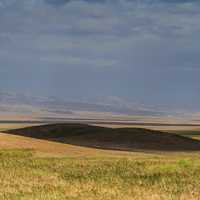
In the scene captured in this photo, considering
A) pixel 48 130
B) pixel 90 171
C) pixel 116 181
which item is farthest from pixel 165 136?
pixel 116 181

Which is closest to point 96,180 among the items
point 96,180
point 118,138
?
point 96,180

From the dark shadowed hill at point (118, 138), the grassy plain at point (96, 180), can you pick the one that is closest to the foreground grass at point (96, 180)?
the grassy plain at point (96, 180)

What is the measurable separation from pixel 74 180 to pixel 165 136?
4935cm

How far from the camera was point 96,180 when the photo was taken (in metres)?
25.1

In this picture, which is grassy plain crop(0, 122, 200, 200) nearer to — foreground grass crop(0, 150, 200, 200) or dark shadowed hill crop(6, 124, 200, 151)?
foreground grass crop(0, 150, 200, 200)

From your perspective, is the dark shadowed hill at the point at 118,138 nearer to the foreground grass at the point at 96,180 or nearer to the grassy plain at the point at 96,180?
the grassy plain at the point at 96,180

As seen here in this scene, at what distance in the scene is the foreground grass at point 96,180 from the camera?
2003cm

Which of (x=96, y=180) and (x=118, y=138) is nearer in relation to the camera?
(x=96, y=180)

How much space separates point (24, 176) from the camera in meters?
26.1

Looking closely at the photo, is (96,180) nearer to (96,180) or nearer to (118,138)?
(96,180)

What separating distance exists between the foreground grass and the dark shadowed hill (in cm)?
2778

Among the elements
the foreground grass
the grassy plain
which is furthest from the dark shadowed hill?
the foreground grass

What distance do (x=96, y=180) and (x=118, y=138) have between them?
45674mm

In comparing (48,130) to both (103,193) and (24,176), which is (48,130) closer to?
(24,176)
